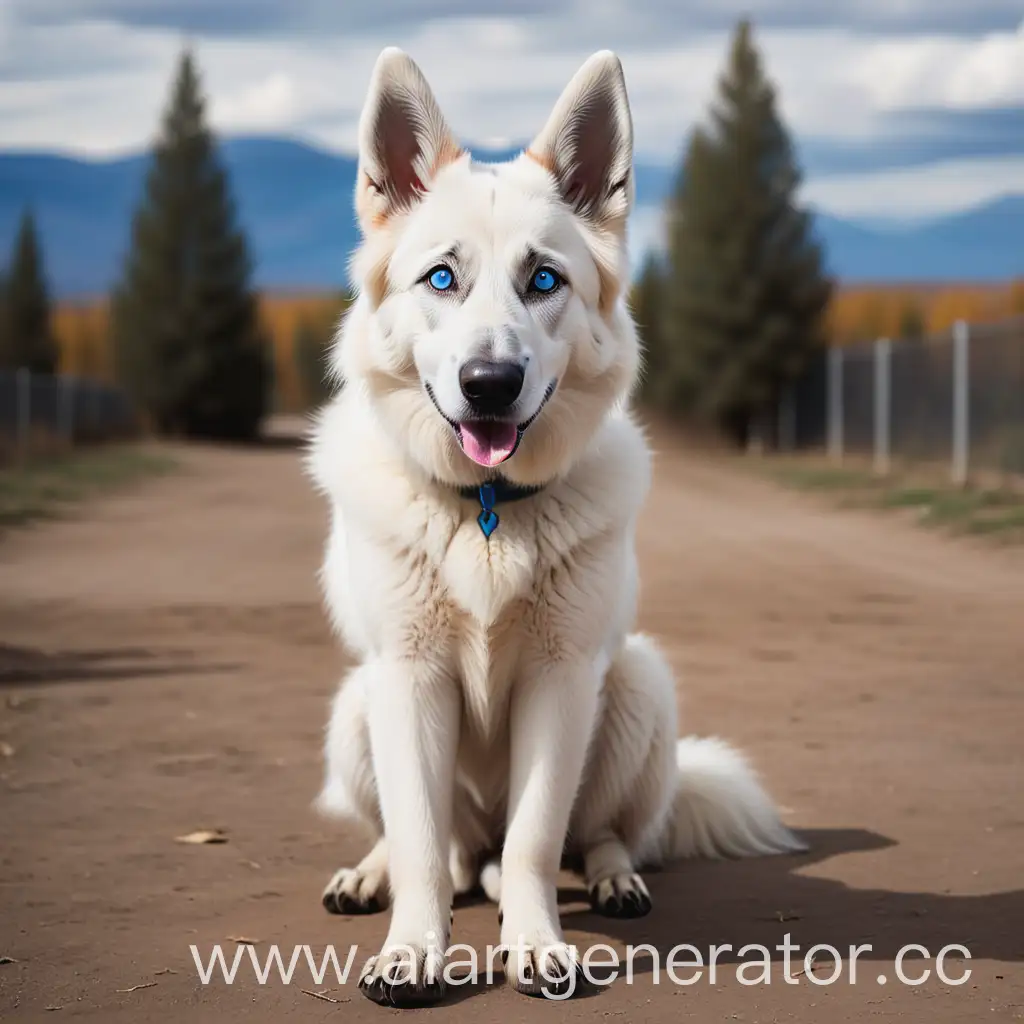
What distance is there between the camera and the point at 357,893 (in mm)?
4012

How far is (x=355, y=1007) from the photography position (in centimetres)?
329

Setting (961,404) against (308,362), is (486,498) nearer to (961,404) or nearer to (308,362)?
(961,404)

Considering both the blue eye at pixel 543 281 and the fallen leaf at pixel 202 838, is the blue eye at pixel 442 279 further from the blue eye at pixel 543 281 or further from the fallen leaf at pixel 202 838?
the fallen leaf at pixel 202 838

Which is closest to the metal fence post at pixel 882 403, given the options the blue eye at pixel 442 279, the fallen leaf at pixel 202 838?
the fallen leaf at pixel 202 838

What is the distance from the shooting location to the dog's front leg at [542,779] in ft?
11.7

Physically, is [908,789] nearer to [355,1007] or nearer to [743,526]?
[355,1007]

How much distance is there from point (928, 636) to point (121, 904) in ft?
19.2

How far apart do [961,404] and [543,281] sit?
1731cm

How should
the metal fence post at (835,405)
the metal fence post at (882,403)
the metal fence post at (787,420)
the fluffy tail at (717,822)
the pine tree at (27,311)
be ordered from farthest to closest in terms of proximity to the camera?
the pine tree at (27,311) → the metal fence post at (787,420) → the metal fence post at (835,405) → the metal fence post at (882,403) → the fluffy tail at (717,822)

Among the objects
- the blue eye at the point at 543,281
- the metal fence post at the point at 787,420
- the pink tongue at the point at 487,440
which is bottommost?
the metal fence post at the point at 787,420

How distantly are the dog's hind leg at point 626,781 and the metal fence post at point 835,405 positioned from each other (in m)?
24.4

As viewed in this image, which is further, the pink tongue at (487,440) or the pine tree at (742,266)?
the pine tree at (742,266)

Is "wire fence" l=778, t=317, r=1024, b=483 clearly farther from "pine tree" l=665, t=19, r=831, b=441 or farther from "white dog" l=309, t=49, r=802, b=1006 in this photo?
"white dog" l=309, t=49, r=802, b=1006

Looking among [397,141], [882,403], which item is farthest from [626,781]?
[882,403]
